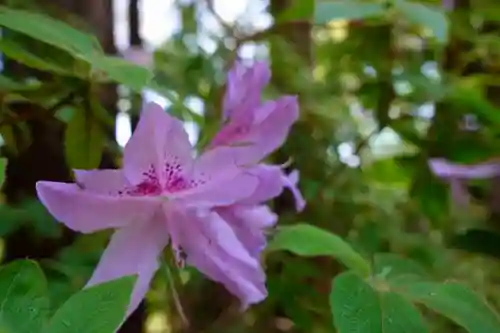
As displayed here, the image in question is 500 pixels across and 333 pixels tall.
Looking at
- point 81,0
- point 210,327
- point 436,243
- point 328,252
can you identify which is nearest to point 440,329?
point 436,243

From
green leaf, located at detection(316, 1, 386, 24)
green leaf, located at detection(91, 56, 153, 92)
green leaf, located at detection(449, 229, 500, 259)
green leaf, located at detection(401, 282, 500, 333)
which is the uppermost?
green leaf, located at detection(316, 1, 386, 24)

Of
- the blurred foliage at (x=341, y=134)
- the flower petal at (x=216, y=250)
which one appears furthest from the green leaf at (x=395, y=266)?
the flower petal at (x=216, y=250)

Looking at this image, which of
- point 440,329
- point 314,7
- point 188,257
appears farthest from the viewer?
point 440,329

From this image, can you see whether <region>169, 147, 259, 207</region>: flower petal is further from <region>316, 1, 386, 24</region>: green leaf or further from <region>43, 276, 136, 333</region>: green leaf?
<region>316, 1, 386, 24</region>: green leaf

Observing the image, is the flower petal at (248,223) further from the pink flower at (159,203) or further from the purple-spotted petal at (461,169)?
the purple-spotted petal at (461,169)

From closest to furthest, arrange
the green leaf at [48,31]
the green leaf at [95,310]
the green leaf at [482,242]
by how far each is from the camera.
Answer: the green leaf at [95,310] → the green leaf at [48,31] → the green leaf at [482,242]

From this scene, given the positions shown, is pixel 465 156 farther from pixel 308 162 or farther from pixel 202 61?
pixel 202 61

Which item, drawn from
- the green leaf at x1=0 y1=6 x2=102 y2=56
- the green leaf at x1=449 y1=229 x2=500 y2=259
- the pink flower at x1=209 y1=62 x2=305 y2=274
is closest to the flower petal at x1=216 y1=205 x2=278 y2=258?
the pink flower at x1=209 y1=62 x2=305 y2=274

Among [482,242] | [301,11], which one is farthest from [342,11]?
[482,242]
